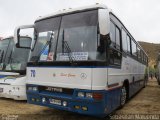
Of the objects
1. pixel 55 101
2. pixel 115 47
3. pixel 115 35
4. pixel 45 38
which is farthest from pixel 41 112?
pixel 115 35

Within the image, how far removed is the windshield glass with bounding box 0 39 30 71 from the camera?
411 inches

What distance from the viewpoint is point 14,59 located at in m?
10.6

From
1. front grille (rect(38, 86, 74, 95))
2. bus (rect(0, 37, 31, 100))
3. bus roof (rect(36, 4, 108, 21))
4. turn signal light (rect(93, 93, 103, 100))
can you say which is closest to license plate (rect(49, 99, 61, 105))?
front grille (rect(38, 86, 74, 95))

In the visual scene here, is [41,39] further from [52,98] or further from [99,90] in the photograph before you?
[99,90]

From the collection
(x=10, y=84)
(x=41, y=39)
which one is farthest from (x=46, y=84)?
(x=10, y=84)

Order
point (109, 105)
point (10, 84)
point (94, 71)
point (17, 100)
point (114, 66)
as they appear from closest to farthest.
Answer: point (94, 71), point (109, 105), point (114, 66), point (10, 84), point (17, 100)

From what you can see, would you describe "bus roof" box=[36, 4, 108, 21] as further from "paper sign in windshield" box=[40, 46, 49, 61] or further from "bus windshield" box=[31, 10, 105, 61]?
"paper sign in windshield" box=[40, 46, 49, 61]

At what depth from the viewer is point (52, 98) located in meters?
6.78

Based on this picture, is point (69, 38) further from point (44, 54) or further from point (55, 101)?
point (55, 101)

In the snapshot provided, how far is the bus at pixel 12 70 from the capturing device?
979 centimetres

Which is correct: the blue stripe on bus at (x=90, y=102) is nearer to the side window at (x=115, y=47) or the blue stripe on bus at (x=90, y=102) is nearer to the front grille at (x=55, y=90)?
the front grille at (x=55, y=90)

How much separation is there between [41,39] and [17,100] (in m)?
4.40

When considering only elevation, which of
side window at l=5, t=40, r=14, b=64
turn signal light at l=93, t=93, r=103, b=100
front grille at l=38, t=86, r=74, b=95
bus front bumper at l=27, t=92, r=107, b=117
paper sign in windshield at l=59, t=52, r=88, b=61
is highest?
side window at l=5, t=40, r=14, b=64

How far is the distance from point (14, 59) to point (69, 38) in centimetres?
464
